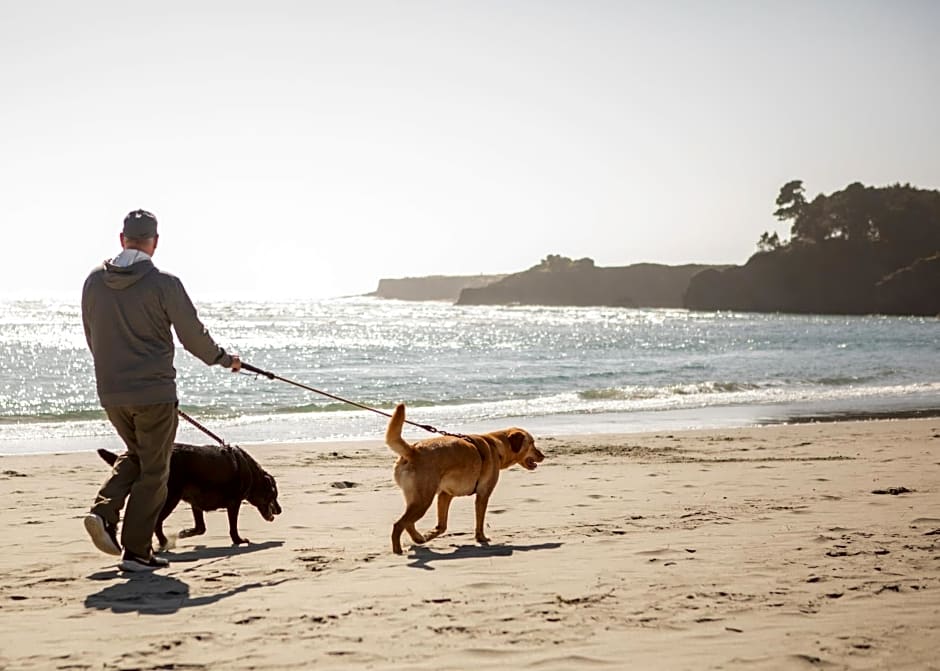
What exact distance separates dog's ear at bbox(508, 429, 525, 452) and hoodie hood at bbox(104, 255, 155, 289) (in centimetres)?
286

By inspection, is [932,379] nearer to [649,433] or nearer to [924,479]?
[649,433]

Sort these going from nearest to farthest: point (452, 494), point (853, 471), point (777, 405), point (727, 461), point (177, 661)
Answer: point (177, 661) → point (452, 494) → point (853, 471) → point (727, 461) → point (777, 405)

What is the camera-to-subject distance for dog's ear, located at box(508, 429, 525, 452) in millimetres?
6883

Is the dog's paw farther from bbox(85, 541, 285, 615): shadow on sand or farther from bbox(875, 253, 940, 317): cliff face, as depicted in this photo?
bbox(875, 253, 940, 317): cliff face

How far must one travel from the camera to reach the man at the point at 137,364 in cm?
528

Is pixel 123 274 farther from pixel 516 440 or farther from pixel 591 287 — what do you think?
pixel 591 287

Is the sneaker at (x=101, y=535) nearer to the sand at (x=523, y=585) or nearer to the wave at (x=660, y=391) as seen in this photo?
the sand at (x=523, y=585)

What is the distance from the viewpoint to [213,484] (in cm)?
645

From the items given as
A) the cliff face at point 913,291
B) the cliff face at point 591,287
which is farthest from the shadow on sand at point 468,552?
the cliff face at point 591,287

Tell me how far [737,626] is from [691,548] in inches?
62.0

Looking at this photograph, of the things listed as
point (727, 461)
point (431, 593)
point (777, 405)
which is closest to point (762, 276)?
point (777, 405)

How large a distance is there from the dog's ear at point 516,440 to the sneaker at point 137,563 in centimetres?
254

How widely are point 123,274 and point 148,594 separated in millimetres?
1743

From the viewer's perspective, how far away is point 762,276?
108 m
